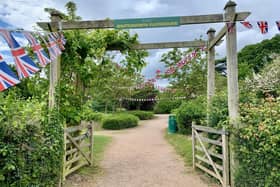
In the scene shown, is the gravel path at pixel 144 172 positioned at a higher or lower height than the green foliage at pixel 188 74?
lower

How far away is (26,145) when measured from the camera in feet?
10.4

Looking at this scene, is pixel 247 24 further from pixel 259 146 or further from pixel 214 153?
pixel 214 153

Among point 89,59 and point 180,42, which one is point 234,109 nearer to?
point 180,42

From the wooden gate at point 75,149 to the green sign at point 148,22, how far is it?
229 centimetres

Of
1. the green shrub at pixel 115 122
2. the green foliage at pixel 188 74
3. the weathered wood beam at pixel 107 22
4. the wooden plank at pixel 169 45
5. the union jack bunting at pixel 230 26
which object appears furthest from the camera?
the green shrub at pixel 115 122

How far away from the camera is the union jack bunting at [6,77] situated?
2.88 meters

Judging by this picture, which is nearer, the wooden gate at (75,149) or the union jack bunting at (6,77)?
the union jack bunting at (6,77)

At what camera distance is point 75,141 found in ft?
17.1

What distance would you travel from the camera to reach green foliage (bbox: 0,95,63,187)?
2875 millimetres

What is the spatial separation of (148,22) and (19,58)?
7.58ft

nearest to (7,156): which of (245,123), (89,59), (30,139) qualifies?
(30,139)

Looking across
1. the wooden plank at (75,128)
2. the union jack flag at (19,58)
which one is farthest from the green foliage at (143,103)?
the union jack flag at (19,58)

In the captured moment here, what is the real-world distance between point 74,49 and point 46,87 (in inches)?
38.7

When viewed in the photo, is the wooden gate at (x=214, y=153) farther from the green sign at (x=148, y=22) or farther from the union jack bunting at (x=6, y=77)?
the union jack bunting at (x=6, y=77)
